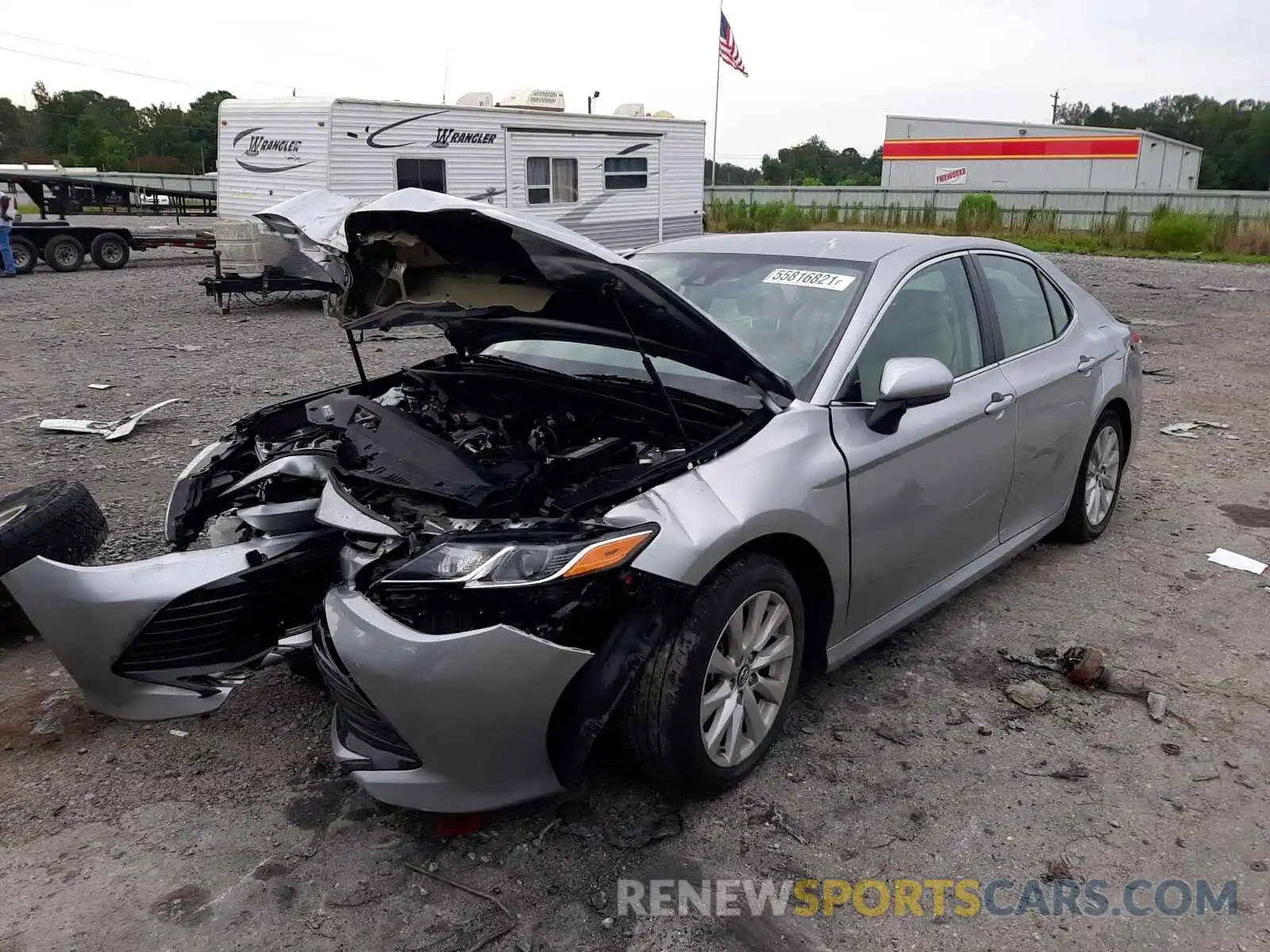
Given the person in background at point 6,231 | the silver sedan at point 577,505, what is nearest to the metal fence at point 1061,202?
the person in background at point 6,231

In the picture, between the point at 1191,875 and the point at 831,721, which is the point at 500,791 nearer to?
the point at 831,721

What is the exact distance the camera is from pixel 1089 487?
4.80 m

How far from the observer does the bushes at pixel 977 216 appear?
83.9 feet

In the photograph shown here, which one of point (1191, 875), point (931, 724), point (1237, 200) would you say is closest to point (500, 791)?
point (931, 724)

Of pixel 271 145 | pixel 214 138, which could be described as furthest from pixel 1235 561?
pixel 214 138

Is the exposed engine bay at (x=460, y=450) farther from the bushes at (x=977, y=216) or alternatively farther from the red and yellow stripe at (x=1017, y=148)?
the red and yellow stripe at (x=1017, y=148)

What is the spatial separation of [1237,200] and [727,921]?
30.2 meters

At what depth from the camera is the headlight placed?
7.91 feet

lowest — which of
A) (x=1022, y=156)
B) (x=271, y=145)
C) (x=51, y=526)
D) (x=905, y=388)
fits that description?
(x=51, y=526)

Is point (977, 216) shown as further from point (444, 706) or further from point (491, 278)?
point (444, 706)

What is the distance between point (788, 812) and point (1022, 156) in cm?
5124

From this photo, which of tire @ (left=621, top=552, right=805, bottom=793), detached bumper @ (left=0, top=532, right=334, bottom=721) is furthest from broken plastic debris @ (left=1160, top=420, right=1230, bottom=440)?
detached bumper @ (left=0, top=532, right=334, bottom=721)

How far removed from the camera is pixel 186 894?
250cm

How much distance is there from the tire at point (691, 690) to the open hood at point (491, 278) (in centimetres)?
72
